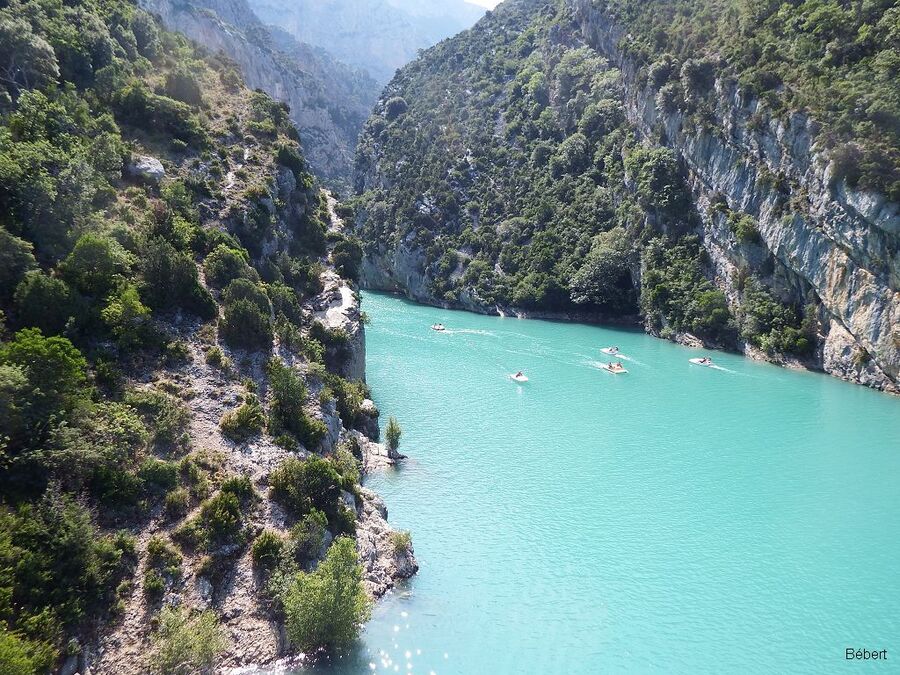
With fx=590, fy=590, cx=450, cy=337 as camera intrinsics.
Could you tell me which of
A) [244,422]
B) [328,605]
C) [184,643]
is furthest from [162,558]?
[244,422]

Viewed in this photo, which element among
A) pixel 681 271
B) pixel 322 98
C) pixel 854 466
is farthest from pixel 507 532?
pixel 322 98

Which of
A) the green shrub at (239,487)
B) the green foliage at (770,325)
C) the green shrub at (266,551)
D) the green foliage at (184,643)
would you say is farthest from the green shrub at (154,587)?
the green foliage at (770,325)

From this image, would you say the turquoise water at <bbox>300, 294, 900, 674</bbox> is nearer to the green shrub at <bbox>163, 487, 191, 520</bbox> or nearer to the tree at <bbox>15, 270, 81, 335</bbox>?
the green shrub at <bbox>163, 487, 191, 520</bbox>

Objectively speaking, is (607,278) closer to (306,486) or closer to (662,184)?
(662,184)

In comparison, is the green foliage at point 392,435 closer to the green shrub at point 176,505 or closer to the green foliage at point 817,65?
the green shrub at point 176,505

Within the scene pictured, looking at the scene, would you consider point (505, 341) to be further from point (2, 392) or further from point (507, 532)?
point (2, 392)

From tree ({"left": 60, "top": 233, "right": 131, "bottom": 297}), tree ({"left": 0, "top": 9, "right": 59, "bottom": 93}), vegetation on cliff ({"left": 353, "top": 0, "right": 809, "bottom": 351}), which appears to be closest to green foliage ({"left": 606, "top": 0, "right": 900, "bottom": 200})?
vegetation on cliff ({"left": 353, "top": 0, "right": 809, "bottom": 351})
